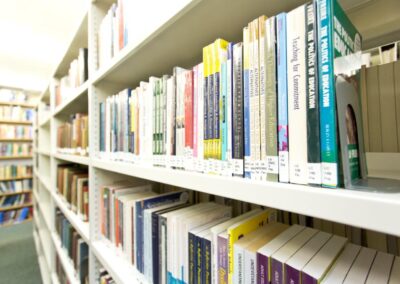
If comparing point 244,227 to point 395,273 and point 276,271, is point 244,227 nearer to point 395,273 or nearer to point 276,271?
point 276,271

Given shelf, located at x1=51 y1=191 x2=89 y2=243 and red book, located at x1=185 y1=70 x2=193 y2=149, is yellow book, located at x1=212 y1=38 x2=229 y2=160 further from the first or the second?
shelf, located at x1=51 y1=191 x2=89 y2=243

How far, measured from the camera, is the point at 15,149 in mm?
3979

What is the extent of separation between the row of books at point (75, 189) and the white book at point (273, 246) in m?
1.08

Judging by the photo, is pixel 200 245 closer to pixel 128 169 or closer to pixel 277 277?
pixel 277 277

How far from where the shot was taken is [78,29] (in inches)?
50.7

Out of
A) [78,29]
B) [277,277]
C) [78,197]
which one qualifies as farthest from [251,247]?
[78,29]

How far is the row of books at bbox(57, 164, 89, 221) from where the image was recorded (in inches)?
48.5

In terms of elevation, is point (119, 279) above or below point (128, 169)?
below

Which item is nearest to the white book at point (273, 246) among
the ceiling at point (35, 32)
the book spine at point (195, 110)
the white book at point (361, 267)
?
the white book at point (361, 267)

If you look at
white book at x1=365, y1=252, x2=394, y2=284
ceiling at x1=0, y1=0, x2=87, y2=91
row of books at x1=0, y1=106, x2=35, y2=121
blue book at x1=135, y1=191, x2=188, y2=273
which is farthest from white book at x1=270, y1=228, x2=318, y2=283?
row of books at x1=0, y1=106, x2=35, y2=121

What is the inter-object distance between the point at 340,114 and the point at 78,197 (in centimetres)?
144

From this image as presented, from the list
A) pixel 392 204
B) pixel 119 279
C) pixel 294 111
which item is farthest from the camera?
pixel 119 279

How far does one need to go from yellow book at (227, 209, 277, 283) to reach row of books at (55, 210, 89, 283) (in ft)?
3.56

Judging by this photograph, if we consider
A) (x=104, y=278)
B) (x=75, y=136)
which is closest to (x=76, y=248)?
(x=104, y=278)
